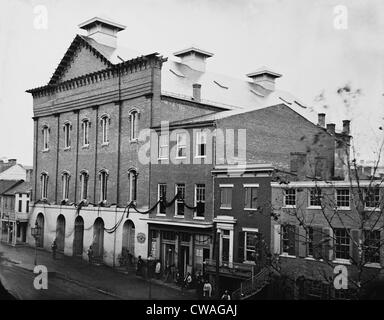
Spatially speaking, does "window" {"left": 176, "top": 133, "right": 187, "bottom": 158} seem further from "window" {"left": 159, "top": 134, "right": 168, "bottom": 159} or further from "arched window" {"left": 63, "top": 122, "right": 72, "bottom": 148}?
"arched window" {"left": 63, "top": 122, "right": 72, "bottom": 148}

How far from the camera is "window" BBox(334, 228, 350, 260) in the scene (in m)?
15.2

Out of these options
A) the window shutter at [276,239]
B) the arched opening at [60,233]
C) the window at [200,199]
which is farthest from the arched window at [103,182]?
the window shutter at [276,239]

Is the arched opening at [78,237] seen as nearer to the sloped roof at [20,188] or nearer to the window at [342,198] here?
the sloped roof at [20,188]

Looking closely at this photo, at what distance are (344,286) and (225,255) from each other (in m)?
4.27

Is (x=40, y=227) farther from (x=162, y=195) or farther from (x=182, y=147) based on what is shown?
(x=182, y=147)

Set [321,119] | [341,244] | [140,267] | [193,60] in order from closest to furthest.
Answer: [341,244]
[140,267]
[193,60]
[321,119]

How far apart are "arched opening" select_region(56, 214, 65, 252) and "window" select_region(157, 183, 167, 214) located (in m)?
4.49

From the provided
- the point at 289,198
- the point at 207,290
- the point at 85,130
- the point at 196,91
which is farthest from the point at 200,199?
the point at 196,91

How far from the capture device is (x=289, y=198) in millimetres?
16766

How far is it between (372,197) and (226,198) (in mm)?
5299

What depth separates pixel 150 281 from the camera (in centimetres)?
1641

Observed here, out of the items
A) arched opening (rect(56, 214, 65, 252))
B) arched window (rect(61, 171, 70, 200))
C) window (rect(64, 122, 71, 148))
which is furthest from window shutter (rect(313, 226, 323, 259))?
window (rect(64, 122, 71, 148))

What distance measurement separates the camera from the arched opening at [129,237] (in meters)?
19.0
